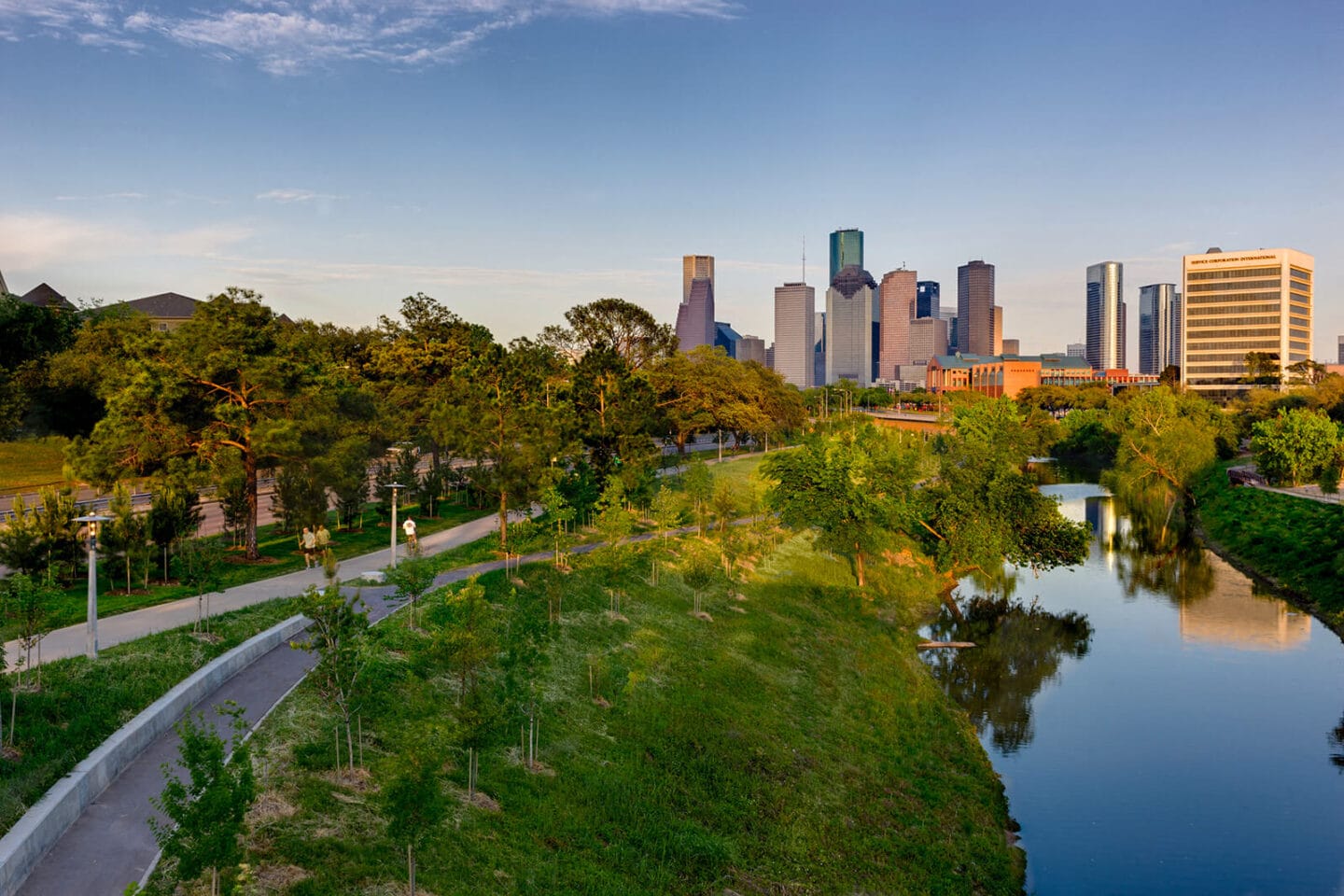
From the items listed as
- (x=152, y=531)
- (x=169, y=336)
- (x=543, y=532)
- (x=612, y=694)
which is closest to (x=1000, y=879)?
(x=612, y=694)

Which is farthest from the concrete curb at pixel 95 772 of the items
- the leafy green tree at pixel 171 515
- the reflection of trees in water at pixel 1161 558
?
the reflection of trees in water at pixel 1161 558

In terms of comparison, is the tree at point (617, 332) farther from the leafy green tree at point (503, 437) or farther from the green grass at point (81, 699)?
the green grass at point (81, 699)

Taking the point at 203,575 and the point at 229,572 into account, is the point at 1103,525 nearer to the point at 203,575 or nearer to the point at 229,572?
the point at 229,572

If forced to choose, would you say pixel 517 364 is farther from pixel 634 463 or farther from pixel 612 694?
pixel 612 694

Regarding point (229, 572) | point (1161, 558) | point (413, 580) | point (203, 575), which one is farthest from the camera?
point (1161, 558)

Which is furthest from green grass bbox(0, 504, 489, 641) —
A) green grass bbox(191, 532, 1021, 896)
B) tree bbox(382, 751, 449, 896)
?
tree bbox(382, 751, 449, 896)

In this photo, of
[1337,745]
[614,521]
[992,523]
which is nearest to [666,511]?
[614,521]
